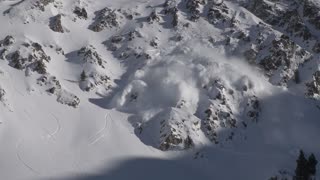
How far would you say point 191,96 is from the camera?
355 feet

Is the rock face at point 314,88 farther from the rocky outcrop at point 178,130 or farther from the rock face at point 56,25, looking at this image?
the rock face at point 56,25

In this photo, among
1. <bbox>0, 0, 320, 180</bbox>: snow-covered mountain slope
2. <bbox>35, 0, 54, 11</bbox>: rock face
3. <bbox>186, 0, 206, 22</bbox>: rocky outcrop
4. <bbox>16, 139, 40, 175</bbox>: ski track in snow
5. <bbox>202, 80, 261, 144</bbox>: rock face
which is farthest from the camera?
<bbox>186, 0, 206, 22</bbox>: rocky outcrop

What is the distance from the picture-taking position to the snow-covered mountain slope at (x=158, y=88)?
9488 cm

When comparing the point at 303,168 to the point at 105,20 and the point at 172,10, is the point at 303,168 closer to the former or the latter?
the point at 172,10

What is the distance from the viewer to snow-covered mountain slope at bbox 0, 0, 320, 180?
94.9 meters

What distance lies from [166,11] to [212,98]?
29398 mm

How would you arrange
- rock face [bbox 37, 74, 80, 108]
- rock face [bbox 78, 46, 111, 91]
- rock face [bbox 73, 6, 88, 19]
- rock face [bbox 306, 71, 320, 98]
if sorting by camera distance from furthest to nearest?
rock face [bbox 73, 6, 88, 19] → rock face [bbox 306, 71, 320, 98] → rock face [bbox 78, 46, 111, 91] → rock face [bbox 37, 74, 80, 108]

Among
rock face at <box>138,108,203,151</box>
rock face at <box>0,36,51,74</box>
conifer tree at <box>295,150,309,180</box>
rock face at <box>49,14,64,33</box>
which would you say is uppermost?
conifer tree at <box>295,150,309,180</box>

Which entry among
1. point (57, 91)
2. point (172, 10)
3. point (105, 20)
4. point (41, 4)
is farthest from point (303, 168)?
point (41, 4)

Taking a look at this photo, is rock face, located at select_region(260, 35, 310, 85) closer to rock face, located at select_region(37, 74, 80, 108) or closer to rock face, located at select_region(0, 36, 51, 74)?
rock face, located at select_region(37, 74, 80, 108)

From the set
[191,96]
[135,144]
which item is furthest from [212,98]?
[135,144]

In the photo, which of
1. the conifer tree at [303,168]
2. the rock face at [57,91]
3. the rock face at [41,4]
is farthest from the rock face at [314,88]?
the rock face at [41,4]

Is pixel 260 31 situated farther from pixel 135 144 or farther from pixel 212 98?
pixel 135 144

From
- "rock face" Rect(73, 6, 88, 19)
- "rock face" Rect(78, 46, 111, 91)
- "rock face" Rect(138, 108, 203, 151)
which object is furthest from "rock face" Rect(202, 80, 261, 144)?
"rock face" Rect(73, 6, 88, 19)
